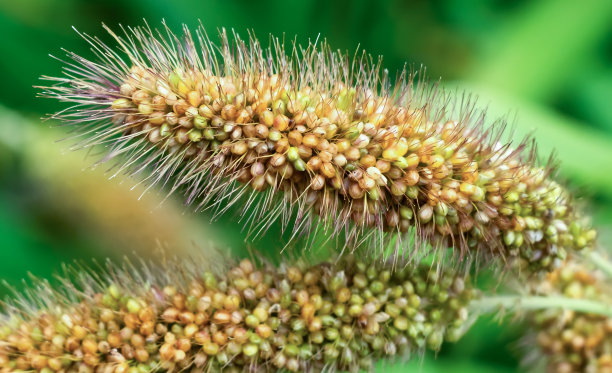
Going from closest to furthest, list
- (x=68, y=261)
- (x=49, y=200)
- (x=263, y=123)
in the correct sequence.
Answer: (x=263, y=123) → (x=68, y=261) → (x=49, y=200)

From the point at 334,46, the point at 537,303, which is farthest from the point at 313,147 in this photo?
the point at 334,46

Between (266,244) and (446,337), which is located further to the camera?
(266,244)

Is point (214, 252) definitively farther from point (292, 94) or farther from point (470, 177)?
point (470, 177)

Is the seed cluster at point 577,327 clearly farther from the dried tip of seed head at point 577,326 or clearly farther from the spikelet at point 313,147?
the spikelet at point 313,147

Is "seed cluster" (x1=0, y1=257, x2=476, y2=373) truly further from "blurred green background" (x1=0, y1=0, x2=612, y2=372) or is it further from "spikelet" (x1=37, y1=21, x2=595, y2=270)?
"blurred green background" (x1=0, y1=0, x2=612, y2=372)

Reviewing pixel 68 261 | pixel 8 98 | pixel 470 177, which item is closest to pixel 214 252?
pixel 470 177

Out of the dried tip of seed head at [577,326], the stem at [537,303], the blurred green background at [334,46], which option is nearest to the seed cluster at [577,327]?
the dried tip of seed head at [577,326]
